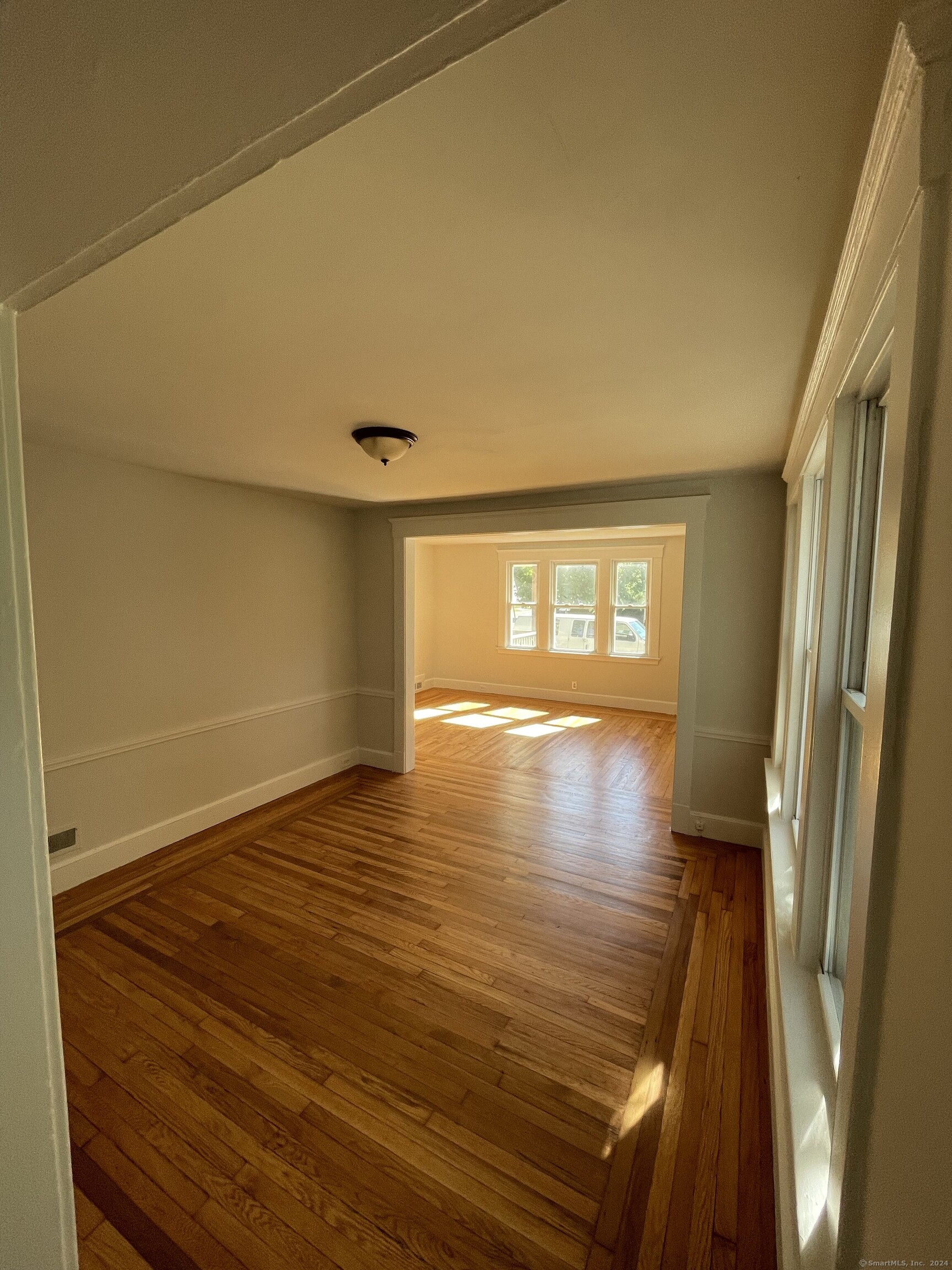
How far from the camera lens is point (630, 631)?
282 inches

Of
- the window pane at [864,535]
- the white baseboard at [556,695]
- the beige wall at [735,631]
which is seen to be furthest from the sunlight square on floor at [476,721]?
the window pane at [864,535]

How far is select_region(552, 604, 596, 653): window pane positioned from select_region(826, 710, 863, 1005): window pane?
20.0ft

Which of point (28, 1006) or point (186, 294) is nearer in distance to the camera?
point (28, 1006)

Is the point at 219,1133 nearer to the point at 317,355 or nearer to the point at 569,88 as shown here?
the point at 317,355

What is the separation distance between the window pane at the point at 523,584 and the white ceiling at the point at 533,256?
18.2 feet

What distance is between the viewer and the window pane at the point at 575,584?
24.2ft

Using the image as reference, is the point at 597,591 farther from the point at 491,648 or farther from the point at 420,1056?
the point at 420,1056

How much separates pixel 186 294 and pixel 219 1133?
230 centimetres

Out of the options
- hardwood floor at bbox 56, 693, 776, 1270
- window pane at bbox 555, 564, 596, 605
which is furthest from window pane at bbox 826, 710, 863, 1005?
window pane at bbox 555, 564, 596, 605

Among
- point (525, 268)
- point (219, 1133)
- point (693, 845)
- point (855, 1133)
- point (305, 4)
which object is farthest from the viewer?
point (693, 845)

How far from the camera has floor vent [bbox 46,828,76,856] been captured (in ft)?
8.86

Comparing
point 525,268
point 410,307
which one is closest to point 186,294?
point 410,307

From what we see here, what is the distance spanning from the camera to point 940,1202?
44 cm

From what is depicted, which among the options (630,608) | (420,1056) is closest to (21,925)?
(420,1056)
